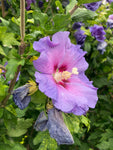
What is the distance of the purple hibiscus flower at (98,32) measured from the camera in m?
1.92

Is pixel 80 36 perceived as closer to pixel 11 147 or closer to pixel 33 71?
pixel 33 71

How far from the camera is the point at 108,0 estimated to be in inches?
100

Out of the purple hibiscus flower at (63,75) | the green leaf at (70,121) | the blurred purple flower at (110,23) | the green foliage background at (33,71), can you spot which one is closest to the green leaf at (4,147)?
the green foliage background at (33,71)

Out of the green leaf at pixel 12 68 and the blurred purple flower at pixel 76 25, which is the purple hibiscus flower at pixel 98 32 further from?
the green leaf at pixel 12 68

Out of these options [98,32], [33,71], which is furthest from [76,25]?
[33,71]

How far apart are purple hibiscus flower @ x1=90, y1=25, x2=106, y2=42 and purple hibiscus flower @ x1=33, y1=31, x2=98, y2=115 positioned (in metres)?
1.01

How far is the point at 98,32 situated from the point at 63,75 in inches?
43.0

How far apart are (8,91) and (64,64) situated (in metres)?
0.33

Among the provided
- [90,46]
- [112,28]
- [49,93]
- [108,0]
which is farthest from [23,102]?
[108,0]

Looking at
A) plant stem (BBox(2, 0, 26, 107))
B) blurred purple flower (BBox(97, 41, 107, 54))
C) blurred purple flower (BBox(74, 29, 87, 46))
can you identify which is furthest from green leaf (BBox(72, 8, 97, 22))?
blurred purple flower (BBox(97, 41, 107, 54))

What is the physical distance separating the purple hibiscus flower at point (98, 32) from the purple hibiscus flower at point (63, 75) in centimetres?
101

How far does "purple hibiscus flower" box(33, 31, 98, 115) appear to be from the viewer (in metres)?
0.83

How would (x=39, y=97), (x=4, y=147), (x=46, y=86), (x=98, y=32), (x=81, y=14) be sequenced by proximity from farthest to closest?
(x=98, y=32), (x=4, y=147), (x=81, y=14), (x=39, y=97), (x=46, y=86)

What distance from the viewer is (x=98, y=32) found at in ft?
6.36
